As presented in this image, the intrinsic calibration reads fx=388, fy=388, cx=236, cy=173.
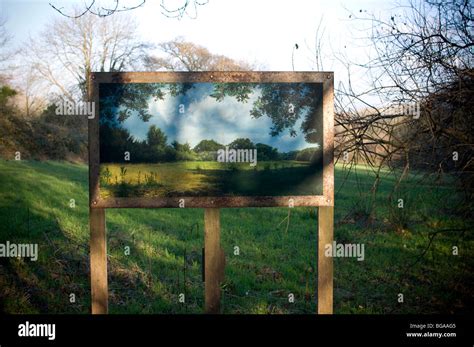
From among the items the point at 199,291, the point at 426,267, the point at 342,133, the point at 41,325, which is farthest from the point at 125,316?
the point at 426,267

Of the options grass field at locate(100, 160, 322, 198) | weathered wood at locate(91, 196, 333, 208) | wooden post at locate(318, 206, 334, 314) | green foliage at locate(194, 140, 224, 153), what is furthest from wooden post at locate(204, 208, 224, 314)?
wooden post at locate(318, 206, 334, 314)

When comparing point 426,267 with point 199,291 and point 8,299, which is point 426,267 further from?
point 8,299

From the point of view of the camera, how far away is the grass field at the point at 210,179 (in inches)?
164

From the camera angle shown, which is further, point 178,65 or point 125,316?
point 178,65

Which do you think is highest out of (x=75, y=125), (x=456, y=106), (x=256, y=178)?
(x=75, y=125)

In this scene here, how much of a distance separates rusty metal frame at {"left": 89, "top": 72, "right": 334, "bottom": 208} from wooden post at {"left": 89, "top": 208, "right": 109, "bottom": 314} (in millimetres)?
160

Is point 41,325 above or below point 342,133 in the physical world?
below

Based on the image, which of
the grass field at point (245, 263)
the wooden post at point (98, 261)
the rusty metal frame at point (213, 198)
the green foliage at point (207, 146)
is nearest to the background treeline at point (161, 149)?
the green foliage at point (207, 146)

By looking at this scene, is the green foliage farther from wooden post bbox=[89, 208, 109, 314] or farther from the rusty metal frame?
wooden post bbox=[89, 208, 109, 314]

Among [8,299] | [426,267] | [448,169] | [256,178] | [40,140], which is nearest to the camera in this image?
[256,178]

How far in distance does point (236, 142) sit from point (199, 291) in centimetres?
258

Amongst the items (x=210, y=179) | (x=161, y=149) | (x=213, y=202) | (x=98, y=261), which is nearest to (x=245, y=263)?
(x=213, y=202)

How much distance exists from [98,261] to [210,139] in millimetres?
1809

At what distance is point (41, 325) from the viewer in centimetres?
377
